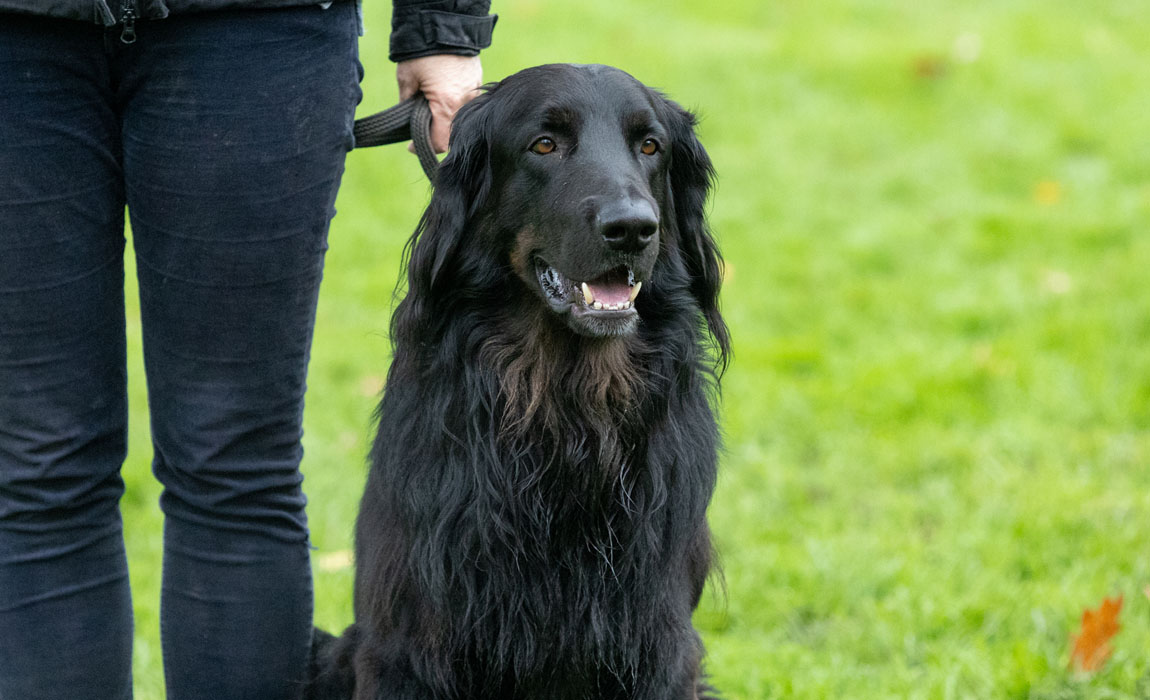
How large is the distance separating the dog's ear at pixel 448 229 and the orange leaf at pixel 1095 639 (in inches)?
72.7

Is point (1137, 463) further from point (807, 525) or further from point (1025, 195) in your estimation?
point (1025, 195)

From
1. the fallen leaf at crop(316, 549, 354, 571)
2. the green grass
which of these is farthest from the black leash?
the fallen leaf at crop(316, 549, 354, 571)

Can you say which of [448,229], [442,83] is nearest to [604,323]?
[448,229]

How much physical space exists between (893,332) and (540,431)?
372cm

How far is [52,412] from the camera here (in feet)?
7.04

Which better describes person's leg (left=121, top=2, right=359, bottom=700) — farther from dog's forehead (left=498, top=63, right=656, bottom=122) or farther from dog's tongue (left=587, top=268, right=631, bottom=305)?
dog's tongue (left=587, top=268, right=631, bottom=305)

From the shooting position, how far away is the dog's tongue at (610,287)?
2410 millimetres

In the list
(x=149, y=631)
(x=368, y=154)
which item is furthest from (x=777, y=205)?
(x=149, y=631)

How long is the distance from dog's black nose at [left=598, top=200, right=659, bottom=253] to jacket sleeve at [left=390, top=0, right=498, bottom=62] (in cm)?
46

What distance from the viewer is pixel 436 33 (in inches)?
94.2

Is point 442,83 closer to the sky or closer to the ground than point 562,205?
closer to the sky

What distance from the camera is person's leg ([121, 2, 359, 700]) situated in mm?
2074

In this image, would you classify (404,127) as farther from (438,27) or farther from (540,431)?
(540,431)

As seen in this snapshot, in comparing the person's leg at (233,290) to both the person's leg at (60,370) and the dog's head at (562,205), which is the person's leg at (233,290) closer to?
the person's leg at (60,370)
